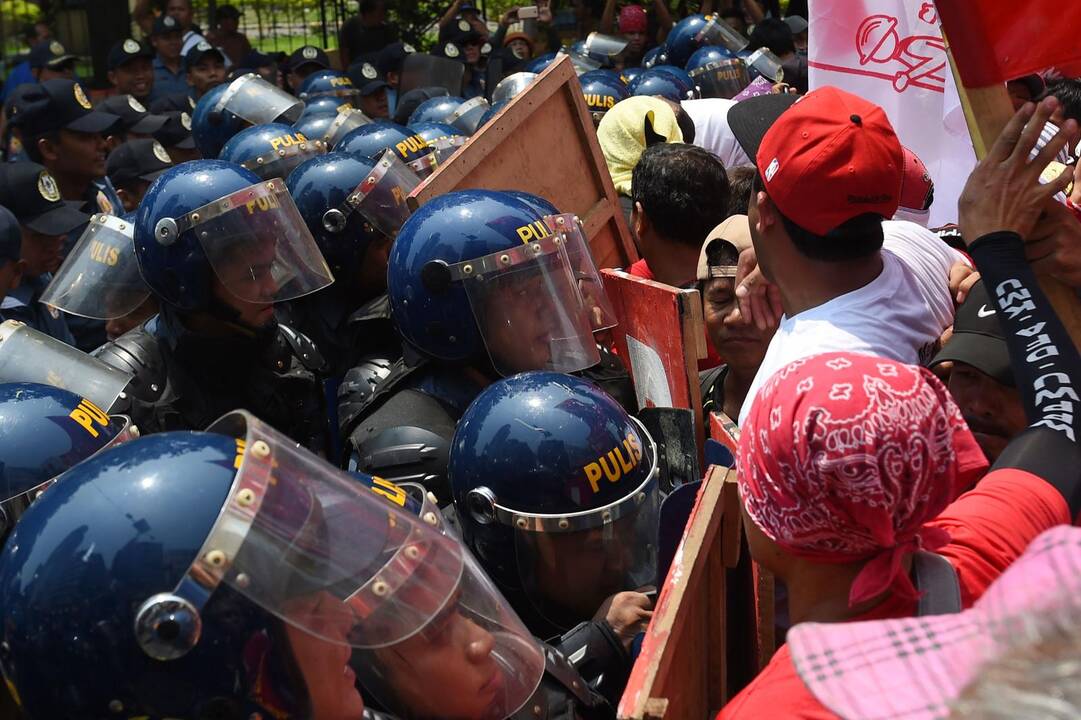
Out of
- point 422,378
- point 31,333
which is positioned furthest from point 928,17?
point 31,333

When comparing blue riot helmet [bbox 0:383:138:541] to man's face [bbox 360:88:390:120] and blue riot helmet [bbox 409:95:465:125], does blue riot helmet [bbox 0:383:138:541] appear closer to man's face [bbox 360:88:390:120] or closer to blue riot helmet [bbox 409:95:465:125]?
blue riot helmet [bbox 409:95:465:125]

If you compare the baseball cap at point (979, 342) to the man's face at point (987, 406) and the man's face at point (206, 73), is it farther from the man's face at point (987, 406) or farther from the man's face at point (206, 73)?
the man's face at point (206, 73)

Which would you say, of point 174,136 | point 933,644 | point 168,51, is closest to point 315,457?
point 933,644

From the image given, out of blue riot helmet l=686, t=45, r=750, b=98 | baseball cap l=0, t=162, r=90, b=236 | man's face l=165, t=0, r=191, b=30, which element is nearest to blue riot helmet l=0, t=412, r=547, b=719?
baseball cap l=0, t=162, r=90, b=236

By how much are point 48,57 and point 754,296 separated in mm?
9161

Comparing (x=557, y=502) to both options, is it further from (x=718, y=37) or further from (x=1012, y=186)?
(x=718, y=37)

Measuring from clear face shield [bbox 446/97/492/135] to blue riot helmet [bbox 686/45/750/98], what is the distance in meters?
2.74

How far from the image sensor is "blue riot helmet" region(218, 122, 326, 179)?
5.47 meters

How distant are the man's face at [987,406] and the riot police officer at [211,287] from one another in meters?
2.20

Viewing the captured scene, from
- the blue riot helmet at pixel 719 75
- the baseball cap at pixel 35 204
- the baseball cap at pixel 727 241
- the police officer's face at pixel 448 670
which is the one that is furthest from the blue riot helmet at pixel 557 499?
the blue riot helmet at pixel 719 75

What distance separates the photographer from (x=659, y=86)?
8.73m

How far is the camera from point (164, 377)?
3846 millimetres

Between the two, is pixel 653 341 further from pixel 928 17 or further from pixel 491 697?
pixel 928 17

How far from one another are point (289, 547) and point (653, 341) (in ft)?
5.83
